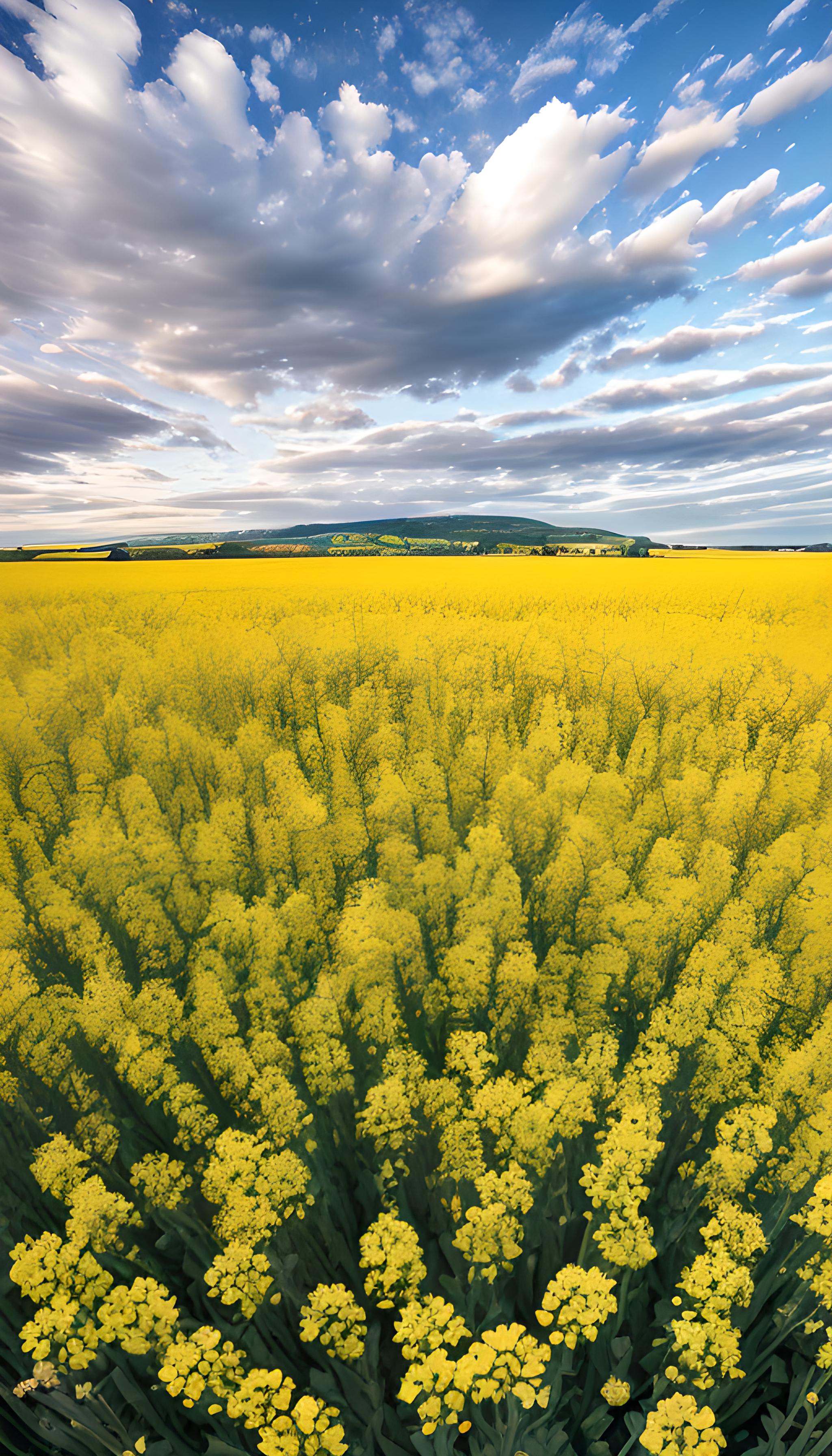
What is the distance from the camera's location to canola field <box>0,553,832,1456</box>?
11.3 feet

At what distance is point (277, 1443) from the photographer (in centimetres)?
313

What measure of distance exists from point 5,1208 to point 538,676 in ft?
33.5

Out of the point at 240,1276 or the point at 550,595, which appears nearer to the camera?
the point at 240,1276

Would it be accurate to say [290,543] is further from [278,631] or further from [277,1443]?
→ [277,1443]

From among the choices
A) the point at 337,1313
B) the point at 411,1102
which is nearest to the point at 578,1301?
the point at 411,1102

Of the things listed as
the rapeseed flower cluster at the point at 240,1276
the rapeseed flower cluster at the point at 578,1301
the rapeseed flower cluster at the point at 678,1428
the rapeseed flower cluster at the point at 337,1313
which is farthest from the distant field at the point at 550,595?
the rapeseed flower cluster at the point at 240,1276

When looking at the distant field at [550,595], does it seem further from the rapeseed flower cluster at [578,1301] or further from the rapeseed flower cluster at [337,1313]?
the rapeseed flower cluster at [337,1313]

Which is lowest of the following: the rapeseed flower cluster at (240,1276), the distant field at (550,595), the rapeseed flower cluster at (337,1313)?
the rapeseed flower cluster at (337,1313)

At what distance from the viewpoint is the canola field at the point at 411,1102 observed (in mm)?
3445

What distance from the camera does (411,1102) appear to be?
4176mm

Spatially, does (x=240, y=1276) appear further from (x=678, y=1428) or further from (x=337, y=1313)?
(x=678, y=1428)

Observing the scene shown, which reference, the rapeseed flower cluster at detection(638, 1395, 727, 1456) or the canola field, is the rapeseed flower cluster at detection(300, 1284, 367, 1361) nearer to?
the canola field

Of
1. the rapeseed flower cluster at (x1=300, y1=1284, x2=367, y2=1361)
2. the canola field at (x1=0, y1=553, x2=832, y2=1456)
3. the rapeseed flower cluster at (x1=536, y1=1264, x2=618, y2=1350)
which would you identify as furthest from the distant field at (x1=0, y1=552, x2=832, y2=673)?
the rapeseed flower cluster at (x1=300, y1=1284, x2=367, y2=1361)

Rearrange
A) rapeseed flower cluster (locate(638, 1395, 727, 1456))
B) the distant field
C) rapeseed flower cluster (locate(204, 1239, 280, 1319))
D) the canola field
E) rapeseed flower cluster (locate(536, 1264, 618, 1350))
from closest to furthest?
rapeseed flower cluster (locate(638, 1395, 727, 1456)) < rapeseed flower cluster (locate(536, 1264, 618, 1350)) < rapeseed flower cluster (locate(204, 1239, 280, 1319)) < the canola field < the distant field
